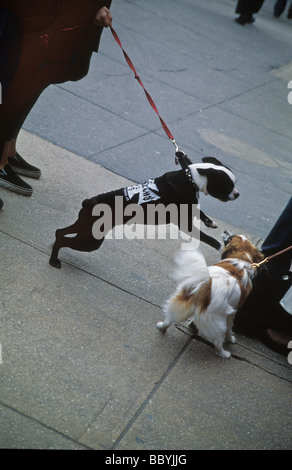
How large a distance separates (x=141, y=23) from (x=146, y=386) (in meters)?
9.15

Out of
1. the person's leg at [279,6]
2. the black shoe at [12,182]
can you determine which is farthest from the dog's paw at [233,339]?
the person's leg at [279,6]

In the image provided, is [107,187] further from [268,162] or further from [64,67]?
[268,162]

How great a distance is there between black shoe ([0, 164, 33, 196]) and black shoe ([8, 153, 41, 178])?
0.25 meters

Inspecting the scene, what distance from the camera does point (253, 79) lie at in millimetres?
10398

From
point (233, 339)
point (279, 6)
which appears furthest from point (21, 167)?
point (279, 6)

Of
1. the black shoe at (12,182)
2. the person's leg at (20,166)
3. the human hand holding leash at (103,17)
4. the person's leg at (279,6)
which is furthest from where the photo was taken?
the person's leg at (279,6)

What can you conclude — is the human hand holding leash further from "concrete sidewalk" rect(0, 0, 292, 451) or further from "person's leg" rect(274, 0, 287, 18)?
"person's leg" rect(274, 0, 287, 18)

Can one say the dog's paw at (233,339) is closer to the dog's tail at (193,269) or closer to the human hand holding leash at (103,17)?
the dog's tail at (193,269)

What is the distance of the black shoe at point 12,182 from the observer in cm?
474

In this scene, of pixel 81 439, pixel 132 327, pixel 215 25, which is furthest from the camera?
pixel 215 25

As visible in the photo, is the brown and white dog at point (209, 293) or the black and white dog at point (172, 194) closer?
the brown and white dog at point (209, 293)

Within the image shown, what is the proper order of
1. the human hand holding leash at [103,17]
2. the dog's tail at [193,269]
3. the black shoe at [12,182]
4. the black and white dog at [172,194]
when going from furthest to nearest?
the black shoe at [12,182] → the human hand holding leash at [103,17] → the black and white dog at [172,194] → the dog's tail at [193,269]

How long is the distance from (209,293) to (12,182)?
2.12m

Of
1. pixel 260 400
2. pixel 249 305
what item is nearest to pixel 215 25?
pixel 249 305
